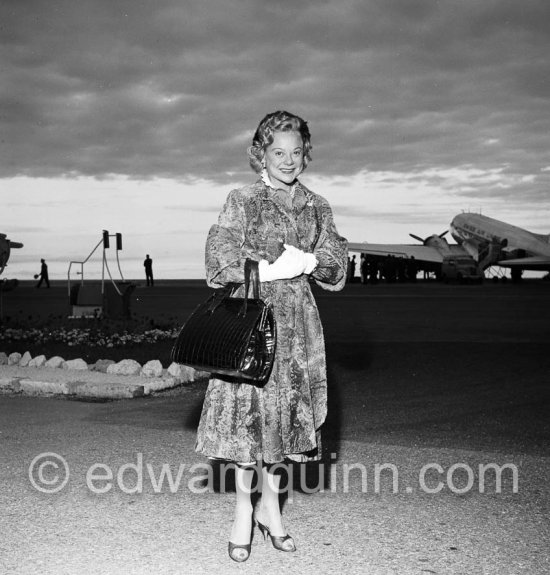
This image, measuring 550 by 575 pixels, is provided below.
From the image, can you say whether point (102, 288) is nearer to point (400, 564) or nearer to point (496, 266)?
point (400, 564)

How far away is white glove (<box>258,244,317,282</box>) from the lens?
Answer: 3.39 metres

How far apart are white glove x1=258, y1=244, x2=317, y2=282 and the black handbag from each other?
5 cm

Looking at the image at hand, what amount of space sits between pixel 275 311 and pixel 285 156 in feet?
2.32

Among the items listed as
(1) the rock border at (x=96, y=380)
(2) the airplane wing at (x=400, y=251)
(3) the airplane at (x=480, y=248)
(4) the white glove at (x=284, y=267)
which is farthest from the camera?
(2) the airplane wing at (x=400, y=251)

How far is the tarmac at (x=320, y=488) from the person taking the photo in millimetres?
3445

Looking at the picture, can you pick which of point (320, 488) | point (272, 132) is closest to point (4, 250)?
point (320, 488)

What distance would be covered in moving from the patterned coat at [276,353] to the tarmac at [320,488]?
0.51m

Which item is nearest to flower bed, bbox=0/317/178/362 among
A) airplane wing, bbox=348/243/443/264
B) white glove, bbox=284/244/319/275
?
white glove, bbox=284/244/319/275

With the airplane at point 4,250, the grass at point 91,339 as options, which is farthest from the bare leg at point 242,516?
the airplane at point 4,250

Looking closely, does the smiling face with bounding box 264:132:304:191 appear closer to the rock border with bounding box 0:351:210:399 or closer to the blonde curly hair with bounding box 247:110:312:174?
the blonde curly hair with bounding box 247:110:312:174

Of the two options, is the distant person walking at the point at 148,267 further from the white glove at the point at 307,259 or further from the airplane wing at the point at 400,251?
the white glove at the point at 307,259

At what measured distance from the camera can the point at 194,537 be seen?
371cm

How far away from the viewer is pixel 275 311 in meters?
3.51

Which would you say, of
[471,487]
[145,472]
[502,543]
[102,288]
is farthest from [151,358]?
[502,543]
